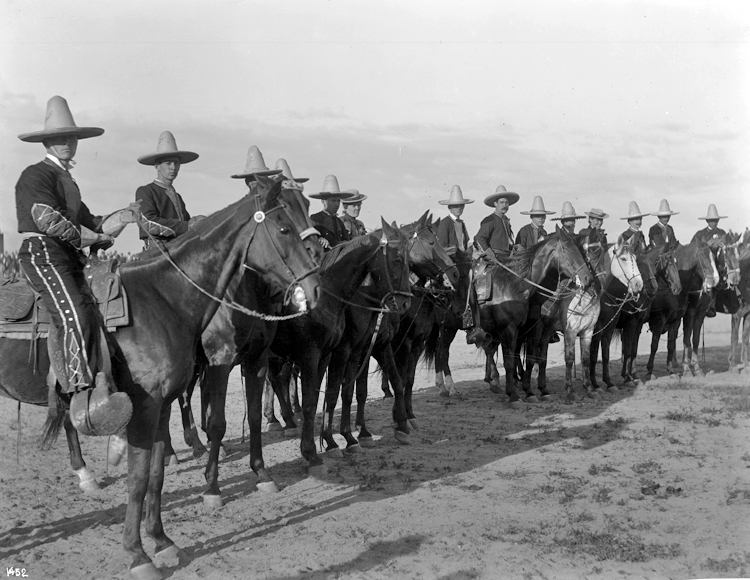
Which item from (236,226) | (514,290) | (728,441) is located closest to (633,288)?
(514,290)

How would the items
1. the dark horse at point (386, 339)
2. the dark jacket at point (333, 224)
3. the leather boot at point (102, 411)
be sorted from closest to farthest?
the leather boot at point (102, 411) < the dark horse at point (386, 339) < the dark jacket at point (333, 224)

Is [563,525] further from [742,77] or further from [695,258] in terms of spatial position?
[695,258]

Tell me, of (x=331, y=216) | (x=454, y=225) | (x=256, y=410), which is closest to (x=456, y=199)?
(x=454, y=225)

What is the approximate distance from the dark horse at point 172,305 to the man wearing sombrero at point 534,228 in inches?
421

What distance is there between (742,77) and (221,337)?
20.7ft

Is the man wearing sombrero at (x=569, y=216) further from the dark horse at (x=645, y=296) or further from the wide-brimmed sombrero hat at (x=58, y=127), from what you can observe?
the wide-brimmed sombrero hat at (x=58, y=127)

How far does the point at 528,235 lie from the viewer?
17.2 m

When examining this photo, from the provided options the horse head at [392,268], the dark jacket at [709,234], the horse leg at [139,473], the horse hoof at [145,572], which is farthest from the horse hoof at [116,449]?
the dark jacket at [709,234]

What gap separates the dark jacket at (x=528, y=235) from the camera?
17.1 metres

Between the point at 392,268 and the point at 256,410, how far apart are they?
257 cm

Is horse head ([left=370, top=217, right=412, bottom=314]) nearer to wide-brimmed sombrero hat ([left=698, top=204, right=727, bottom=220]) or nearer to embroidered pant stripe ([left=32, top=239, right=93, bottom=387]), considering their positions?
embroidered pant stripe ([left=32, top=239, right=93, bottom=387])

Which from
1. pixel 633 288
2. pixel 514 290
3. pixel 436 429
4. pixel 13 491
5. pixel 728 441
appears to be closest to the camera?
pixel 13 491

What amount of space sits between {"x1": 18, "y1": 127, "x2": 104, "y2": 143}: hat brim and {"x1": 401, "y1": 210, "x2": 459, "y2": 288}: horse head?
5737mm

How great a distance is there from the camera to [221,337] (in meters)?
7.98
